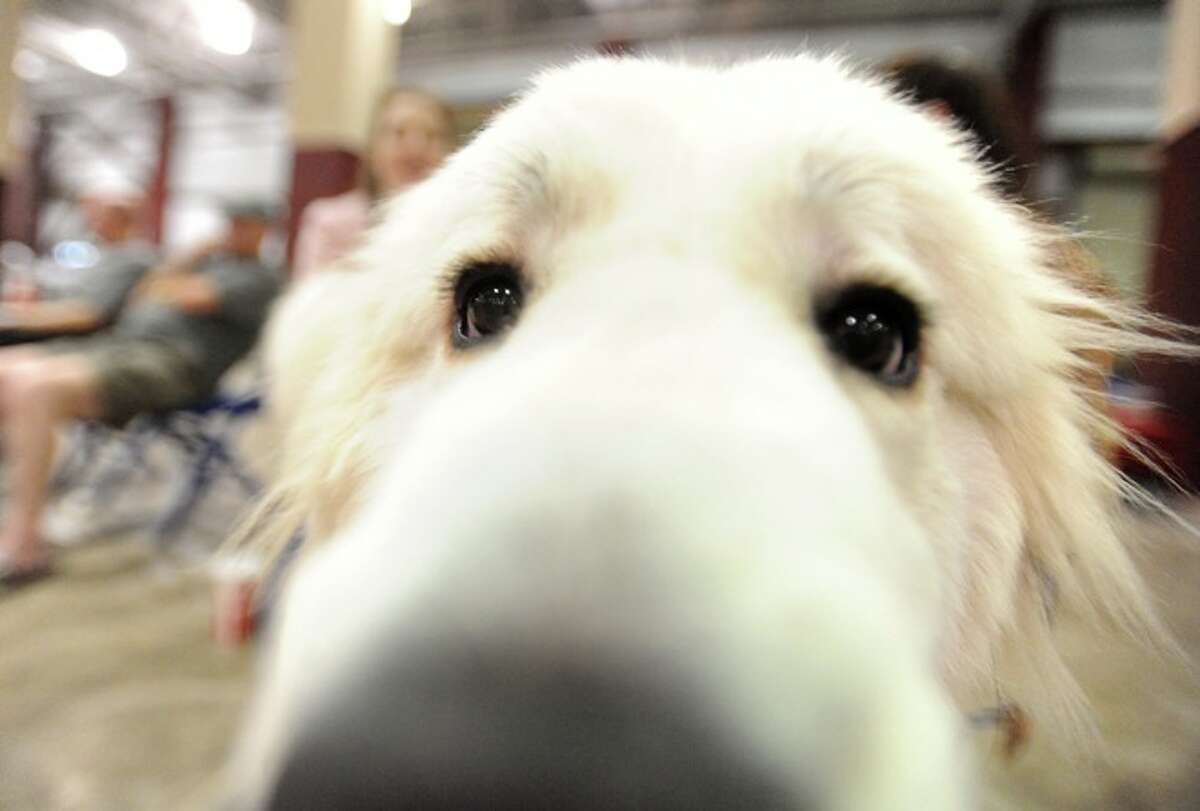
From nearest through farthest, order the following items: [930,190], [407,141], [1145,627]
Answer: [930,190], [1145,627], [407,141]

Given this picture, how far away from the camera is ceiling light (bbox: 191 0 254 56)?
9125 mm

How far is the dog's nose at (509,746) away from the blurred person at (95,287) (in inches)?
137

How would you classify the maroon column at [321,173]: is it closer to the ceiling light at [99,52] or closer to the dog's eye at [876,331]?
the dog's eye at [876,331]

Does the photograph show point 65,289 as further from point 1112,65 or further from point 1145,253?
point 1112,65

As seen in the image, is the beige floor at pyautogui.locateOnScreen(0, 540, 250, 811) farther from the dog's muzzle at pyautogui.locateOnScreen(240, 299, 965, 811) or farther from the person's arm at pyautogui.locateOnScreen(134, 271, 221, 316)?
the dog's muzzle at pyautogui.locateOnScreen(240, 299, 965, 811)

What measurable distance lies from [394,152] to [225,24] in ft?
29.3

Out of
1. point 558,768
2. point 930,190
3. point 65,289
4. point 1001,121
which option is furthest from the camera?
point 65,289

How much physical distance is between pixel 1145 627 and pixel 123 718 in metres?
2.15

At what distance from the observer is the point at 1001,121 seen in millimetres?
1900

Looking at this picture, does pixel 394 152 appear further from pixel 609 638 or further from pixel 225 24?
pixel 225 24

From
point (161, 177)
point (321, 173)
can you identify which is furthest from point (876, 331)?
point (161, 177)

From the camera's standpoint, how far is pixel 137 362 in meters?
2.98

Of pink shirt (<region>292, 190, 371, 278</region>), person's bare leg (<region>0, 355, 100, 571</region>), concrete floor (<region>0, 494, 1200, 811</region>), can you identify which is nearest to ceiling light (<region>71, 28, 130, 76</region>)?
person's bare leg (<region>0, 355, 100, 571</region>)

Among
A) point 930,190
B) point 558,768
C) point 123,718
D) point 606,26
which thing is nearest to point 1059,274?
point 930,190
